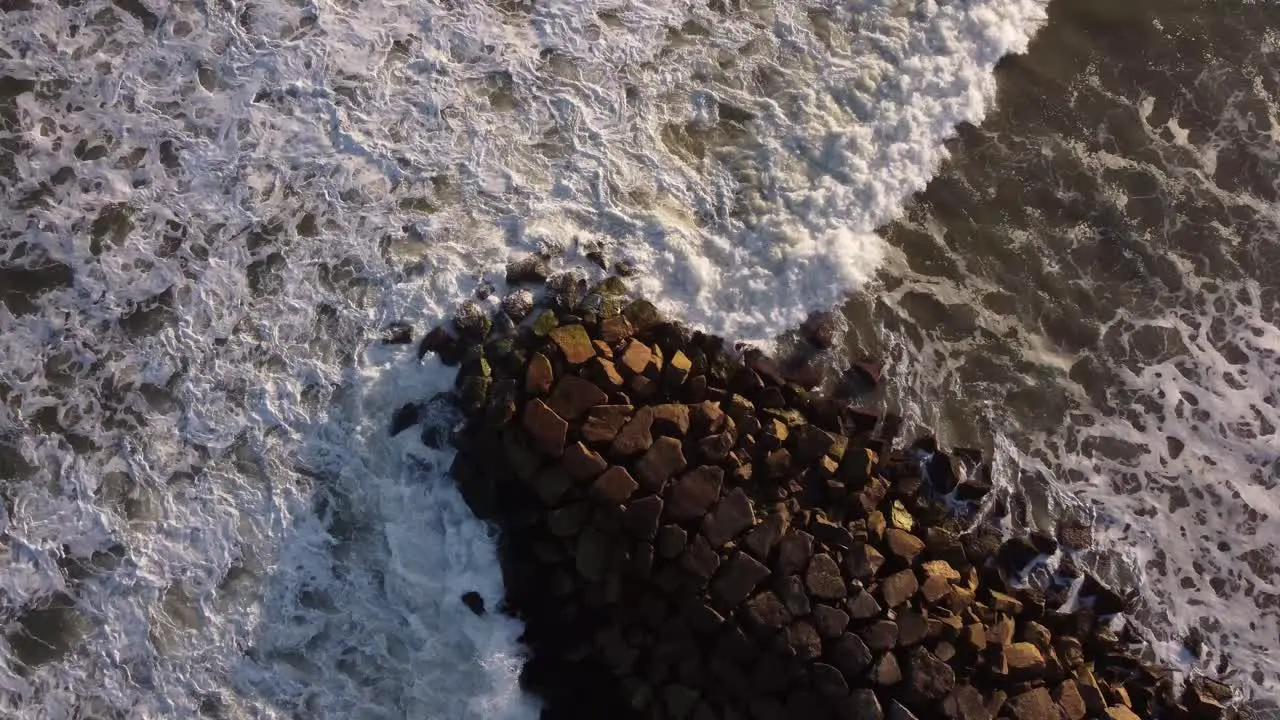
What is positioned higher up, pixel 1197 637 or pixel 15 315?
pixel 1197 637

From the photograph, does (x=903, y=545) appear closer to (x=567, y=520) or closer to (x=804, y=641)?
(x=804, y=641)

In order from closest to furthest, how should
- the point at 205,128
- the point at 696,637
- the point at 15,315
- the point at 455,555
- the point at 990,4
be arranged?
1. the point at 696,637
2. the point at 455,555
3. the point at 15,315
4. the point at 205,128
5. the point at 990,4

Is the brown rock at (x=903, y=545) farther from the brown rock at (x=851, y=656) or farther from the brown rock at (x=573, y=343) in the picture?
the brown rock at (x=573, y=343)

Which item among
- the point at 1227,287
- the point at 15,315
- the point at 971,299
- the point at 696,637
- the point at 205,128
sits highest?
the point at 1227,287

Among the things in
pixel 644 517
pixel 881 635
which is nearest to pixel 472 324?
pixel 644 517

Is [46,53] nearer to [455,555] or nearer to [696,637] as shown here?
[455,555]

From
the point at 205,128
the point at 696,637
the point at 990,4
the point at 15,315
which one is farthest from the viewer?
the point at 990,4

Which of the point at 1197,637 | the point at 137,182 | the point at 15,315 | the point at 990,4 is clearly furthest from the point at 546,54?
the point at 1197,637
